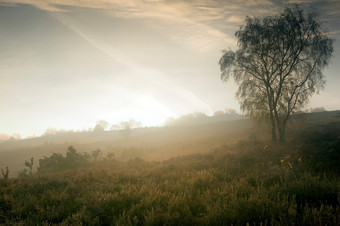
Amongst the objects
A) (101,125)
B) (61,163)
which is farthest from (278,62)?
(101,125)

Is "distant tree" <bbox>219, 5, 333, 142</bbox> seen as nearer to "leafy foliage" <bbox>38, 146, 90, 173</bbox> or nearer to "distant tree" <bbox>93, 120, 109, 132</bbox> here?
"leafy foliage" <bbox>38, 146, 90, 173</bbox>

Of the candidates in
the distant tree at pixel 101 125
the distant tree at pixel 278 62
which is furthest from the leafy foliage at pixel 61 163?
the distant tree at pixel 101 125

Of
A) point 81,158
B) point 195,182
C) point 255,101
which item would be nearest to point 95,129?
point 81,158

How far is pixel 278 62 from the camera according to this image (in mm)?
20516

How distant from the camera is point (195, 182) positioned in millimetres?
7730

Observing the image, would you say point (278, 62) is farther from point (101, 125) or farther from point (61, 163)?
point (101, 125)

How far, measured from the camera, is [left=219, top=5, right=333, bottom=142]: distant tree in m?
19.1

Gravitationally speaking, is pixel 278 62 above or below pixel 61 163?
above

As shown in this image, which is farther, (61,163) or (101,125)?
(101,125)

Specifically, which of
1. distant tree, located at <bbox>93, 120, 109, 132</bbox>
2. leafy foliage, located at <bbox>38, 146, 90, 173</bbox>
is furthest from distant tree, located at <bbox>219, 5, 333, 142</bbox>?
distant tree, located at <bbox>93, 120, 109, 132</bbox>

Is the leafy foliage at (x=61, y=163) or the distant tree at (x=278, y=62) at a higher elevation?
the distant tree at (x=278, y=62)

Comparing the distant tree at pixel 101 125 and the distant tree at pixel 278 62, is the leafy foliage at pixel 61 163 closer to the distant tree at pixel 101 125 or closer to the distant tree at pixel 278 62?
the distant tree at pixel 278 62

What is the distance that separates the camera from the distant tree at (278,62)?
19125 millimetres

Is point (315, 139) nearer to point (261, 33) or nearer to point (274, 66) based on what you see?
point (274, 66)
